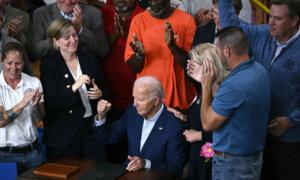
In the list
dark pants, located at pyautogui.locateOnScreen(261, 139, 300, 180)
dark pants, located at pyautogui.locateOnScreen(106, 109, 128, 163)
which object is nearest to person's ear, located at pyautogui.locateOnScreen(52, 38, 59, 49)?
dark pants, located at pyautogui.locateOnScreen(106, 109, 128, 163)

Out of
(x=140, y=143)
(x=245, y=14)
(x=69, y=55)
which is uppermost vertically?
(x=245, y=14)

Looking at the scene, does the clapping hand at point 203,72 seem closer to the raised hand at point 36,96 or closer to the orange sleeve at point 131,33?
the orange sleeve at point 131,33

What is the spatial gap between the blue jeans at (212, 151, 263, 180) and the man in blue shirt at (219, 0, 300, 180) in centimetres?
37

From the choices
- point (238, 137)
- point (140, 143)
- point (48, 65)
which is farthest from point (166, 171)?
point (48, 65)

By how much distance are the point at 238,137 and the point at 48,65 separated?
1.58 m

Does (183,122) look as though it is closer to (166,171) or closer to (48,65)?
(166,171)

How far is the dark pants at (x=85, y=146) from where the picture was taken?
4109 millimetres

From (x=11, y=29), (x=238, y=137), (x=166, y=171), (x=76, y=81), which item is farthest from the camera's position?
(x=11, y=29)

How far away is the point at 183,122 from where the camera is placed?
3799 mm

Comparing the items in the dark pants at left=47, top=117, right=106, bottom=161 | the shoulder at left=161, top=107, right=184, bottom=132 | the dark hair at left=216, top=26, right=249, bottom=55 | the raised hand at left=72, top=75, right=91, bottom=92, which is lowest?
the dark pants at left=47, top=117, right=106, bottom=161

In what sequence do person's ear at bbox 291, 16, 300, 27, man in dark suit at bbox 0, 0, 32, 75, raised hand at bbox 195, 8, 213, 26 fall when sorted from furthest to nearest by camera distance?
raised hand at bbox 195, 8, 213, 26 → man in dark suit at bbox 0, 0, 32, 75 → person's ear at bbox 291, 16, 300, 27

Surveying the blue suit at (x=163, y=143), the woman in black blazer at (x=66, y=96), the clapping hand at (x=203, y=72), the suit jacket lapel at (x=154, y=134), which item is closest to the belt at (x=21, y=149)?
the woman in black blazer at (x=66, y=96)

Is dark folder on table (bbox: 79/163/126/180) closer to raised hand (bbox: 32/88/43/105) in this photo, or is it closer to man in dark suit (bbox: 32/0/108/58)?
raised hand (bbox: 32/88/43/105)

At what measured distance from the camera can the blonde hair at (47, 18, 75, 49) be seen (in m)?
4.06
